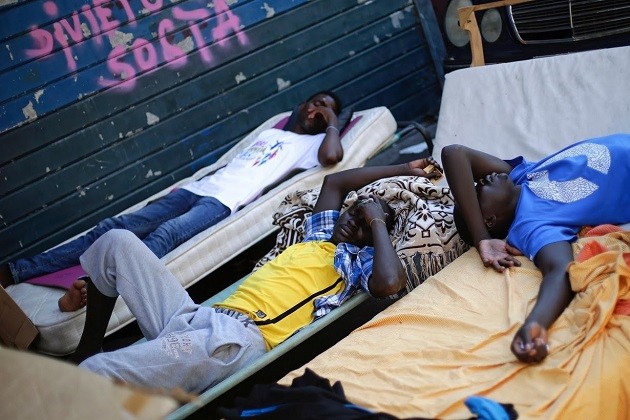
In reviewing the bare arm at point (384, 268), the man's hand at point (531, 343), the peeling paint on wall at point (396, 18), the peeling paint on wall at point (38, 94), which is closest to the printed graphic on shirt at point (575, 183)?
the bare arm at point (384, 268)

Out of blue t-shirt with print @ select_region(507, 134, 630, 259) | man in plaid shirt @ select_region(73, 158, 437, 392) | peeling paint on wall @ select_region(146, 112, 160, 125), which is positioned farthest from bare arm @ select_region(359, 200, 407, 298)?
peeling paint on wall @ select_region(146, 112, 160, 125)

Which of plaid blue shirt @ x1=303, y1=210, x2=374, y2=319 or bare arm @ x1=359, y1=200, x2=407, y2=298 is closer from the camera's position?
bare arm @ x1=359, y1=200, x2=407, y2=298

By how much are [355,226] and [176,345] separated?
104 cm

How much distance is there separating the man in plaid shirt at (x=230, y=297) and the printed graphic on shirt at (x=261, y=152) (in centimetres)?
147

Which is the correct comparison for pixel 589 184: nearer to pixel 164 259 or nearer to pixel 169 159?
pixel 164 259

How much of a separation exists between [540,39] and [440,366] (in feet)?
10.6

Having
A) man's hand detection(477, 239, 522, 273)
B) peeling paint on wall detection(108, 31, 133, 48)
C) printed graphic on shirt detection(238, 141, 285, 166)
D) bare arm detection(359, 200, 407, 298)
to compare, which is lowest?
man's hand detection(477, 239, 522, 273)

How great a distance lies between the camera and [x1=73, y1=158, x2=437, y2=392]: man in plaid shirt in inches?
121

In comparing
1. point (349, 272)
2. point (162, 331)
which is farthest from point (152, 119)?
point (349, 272)

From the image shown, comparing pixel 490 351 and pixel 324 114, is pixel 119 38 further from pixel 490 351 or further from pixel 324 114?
pixel 490 351

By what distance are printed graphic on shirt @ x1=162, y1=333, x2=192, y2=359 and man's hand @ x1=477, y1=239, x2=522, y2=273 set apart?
4.20ft

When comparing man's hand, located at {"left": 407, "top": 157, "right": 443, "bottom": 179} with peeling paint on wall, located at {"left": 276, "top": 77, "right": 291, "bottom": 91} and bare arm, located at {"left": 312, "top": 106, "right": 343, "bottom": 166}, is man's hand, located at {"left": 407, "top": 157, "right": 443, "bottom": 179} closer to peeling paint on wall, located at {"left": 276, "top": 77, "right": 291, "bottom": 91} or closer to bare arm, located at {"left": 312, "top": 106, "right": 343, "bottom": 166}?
bare arm, located at {"left": 312, "top": 106, "right": 343, "bottom": 166}

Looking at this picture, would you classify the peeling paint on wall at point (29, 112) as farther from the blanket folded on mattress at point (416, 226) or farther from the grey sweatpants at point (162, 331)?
the blanket folded on mattress at point (416, 226)

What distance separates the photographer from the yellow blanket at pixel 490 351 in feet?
7.74
